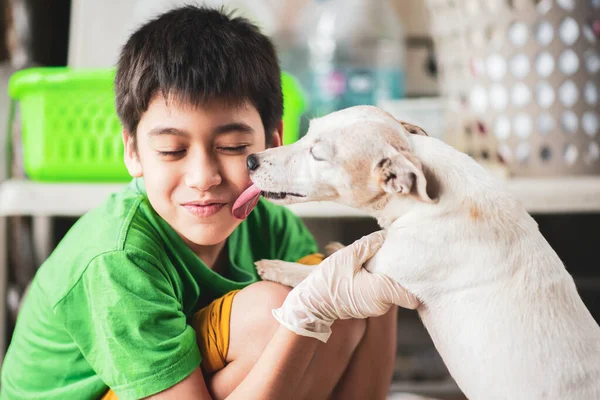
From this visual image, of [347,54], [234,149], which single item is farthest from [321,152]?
[347,54]

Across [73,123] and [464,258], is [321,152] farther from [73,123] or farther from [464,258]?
[73,123]

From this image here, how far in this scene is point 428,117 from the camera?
60.5 inches

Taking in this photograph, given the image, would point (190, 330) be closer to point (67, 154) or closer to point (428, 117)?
point (67, 154)

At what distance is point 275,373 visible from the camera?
30.5 inches

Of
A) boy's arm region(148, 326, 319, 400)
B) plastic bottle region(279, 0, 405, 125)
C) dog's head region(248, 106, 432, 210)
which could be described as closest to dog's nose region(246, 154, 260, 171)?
dog's head region(248, 106, 432, 210)

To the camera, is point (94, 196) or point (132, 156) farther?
point (94, 196)

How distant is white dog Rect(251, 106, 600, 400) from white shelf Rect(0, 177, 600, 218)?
61 centimetres

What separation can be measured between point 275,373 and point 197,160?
287 mm

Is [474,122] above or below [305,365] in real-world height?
above

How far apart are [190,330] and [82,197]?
65 centimetres

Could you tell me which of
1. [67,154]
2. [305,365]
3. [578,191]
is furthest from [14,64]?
[578,191]

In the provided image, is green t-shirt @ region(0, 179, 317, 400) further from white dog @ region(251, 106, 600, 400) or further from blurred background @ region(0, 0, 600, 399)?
blurred background @ region(0, 0, 600, 399)

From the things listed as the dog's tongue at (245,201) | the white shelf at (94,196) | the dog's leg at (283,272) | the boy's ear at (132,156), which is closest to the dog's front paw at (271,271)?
the dog's leg at (283,272)

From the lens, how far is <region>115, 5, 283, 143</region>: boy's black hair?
→ 2.64ft
